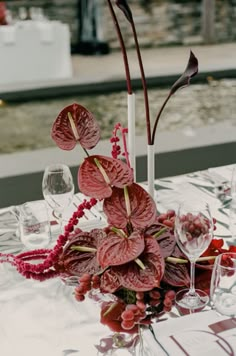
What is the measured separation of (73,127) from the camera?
4.25 feet

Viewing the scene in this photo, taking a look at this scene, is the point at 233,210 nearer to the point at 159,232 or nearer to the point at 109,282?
the point at 159,232

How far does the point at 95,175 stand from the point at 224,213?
23.4 inches

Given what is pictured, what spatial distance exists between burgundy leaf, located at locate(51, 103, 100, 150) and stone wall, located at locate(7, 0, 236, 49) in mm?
9381

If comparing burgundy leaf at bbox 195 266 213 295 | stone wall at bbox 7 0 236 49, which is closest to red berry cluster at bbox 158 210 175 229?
burgundy leaf at bbox 195 266 213 295

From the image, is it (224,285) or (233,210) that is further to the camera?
(233,210)

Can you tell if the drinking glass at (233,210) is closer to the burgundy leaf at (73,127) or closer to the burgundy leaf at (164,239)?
the burgundy leaf at (164,239)

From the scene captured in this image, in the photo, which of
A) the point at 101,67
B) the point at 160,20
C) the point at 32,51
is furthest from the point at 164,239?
the point at 160,20

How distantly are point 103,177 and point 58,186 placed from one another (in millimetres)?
431

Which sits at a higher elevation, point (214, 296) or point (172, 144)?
point (214, 296)

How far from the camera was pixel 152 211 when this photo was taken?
1.19 m

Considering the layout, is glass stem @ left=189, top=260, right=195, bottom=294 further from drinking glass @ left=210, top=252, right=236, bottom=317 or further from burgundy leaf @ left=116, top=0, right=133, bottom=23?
burgundy leaf @ left=116, top=0, right=133, bottom=23

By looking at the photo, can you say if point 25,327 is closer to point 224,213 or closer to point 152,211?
point 152,211

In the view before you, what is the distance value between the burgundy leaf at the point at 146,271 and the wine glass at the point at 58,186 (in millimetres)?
487

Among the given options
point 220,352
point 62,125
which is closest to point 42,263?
point 62,125
